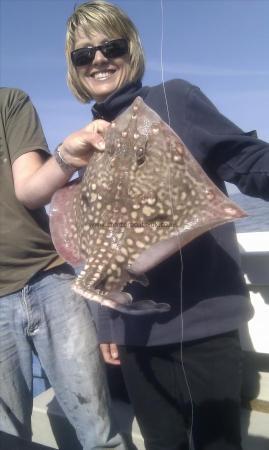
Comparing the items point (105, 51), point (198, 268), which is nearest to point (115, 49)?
point (105, 51)

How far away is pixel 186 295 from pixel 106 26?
1.65 metres

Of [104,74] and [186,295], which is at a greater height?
[104,74]

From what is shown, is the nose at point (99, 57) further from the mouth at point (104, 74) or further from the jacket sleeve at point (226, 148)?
the jacket sleeve at point (226, 148)

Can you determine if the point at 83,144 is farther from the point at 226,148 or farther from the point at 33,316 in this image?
the point at 33,316

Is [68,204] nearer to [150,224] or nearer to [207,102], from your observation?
[150,224]

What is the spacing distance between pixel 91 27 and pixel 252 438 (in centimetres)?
312

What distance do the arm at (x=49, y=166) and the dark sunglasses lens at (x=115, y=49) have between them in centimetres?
55

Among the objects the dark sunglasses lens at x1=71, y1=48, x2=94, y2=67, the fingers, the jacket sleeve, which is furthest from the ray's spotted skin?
the fingers

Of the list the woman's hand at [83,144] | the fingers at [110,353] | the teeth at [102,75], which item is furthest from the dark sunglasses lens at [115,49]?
the fingers at [110,353]

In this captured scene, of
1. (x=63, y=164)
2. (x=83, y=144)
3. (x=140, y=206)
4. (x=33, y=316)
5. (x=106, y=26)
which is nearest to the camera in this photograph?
(x=140, y=206)

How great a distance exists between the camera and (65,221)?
7.87 feet

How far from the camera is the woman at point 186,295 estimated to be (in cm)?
207

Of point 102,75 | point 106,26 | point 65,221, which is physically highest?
point 106,26

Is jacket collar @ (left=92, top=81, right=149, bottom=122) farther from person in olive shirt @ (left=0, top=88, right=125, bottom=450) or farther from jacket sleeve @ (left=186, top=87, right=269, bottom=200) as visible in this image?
person in olive shirt @ (left=0, top=88, right=125, bottom=450)
